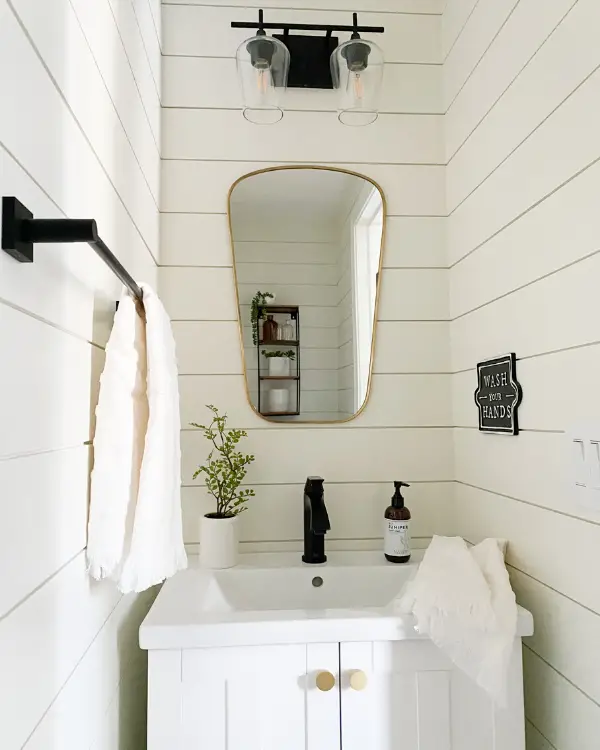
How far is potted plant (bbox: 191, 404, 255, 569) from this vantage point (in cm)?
139

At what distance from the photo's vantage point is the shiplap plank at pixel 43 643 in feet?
1.97

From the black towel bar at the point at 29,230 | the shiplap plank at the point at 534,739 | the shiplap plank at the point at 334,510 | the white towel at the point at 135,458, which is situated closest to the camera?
the black towel bar at the point at 29,230

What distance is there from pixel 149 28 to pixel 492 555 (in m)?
1.43

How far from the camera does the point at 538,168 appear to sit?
1.09 metres

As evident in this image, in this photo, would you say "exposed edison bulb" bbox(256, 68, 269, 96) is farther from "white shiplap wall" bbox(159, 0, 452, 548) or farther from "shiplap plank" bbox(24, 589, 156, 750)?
"shiplap plank" bbox(24, 589, 156, 750)

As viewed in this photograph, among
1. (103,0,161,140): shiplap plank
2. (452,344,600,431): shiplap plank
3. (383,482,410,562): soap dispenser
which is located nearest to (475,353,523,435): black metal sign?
(452,344,600,431): shiplap plank

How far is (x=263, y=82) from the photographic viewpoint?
141 centimetres

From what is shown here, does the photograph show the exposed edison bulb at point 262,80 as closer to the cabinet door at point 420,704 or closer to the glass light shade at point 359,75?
the glass light shade at point 359,75

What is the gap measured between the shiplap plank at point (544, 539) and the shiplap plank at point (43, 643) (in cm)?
78

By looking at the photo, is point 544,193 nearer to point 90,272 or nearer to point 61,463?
point 90,272

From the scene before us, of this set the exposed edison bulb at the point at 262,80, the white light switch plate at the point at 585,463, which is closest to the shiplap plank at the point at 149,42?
the exposed edison bulb at the point at 262,80

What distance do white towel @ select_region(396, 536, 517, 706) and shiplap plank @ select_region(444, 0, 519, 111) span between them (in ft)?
3.75

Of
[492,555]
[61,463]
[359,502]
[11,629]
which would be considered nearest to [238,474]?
[359,502]

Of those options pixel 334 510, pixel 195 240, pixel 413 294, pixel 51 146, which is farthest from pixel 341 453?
pixel 51 146
